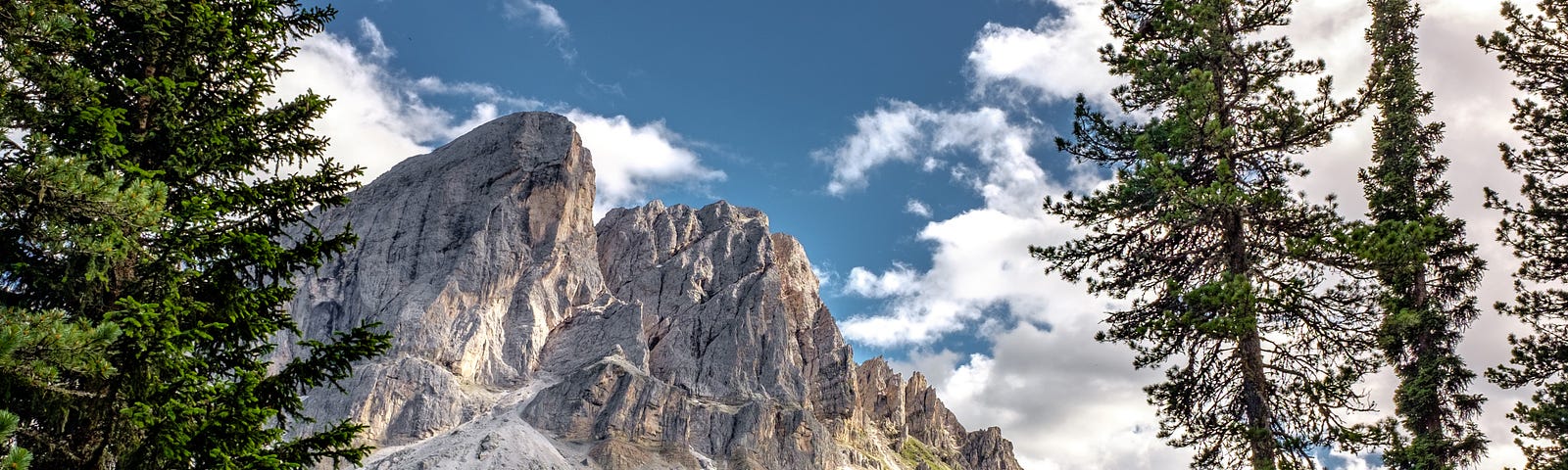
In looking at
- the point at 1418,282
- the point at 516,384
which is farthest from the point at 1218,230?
the point at 516,384

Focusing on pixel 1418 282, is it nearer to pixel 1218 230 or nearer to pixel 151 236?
pixel 1218 230

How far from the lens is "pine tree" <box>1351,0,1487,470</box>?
2131 centimetres

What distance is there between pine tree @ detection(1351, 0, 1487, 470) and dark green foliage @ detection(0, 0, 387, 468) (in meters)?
20.0

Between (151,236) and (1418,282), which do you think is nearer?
(151,236)

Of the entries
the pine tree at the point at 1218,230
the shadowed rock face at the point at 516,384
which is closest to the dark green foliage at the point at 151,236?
the pine tree at the point at 1218,230

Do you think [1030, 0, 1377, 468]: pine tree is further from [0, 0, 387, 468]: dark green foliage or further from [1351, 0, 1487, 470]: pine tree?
[0, 0, 387, 468]: dark green foliage

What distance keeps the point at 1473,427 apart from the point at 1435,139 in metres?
8.31

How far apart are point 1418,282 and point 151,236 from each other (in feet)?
86.7

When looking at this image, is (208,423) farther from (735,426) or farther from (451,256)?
(451,256)

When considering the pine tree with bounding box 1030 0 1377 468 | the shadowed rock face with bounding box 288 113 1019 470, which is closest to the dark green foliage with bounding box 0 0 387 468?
the pine tree with bounding box 1030 0 1377 468

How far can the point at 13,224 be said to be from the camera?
9.35m

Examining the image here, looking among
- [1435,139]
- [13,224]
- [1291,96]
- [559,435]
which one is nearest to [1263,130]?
[1291,96]

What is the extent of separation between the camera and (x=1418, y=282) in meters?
22.6

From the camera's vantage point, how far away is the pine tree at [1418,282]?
2131cm
